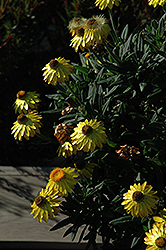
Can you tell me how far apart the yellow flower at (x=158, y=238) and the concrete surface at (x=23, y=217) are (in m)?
0.88

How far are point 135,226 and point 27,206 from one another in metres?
0.88

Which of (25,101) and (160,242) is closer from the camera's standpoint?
(160,242)

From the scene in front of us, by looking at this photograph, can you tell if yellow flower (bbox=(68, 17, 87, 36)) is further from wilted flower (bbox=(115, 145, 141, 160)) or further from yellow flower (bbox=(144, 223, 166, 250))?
yellow flower (bbox=(144, 223, 166, 250))

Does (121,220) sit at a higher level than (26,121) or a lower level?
lower

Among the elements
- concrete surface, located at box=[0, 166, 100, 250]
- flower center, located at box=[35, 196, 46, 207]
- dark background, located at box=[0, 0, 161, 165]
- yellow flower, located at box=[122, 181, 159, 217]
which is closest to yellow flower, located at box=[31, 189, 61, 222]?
flower center, located at box=[35, 196, 46, 207]

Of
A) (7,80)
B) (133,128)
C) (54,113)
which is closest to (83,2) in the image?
(7,80)

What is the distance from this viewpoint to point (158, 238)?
4.40ft

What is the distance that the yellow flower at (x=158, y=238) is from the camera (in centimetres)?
132

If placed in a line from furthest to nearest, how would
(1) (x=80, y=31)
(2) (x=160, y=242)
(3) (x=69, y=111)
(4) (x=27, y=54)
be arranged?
1. (4) (x=27, y=54)
2. (3) (x=69, y=111)
3. (1) (x=80, y=31)
4. (2) (x=160, y=242)

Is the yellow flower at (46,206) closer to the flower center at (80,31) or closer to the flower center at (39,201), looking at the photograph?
the flower center at (39,201)

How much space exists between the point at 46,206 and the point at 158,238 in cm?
47

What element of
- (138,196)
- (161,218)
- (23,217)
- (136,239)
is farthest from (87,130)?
(23,217)

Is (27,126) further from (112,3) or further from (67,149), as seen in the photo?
(112,3)

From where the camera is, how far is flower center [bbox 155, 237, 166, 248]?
1.32 metres
